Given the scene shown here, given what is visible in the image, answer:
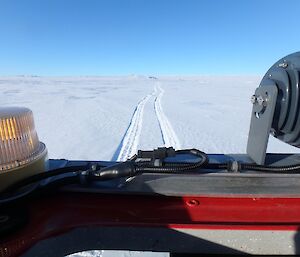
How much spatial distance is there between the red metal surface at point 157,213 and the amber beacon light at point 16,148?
11cm

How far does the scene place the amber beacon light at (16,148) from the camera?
2.89 ft

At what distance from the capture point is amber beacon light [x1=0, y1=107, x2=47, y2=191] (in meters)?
0.88

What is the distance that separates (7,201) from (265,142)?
2.98ft

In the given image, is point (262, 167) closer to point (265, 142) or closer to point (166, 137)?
point (265, 142)

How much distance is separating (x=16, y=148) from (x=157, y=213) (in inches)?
17.9

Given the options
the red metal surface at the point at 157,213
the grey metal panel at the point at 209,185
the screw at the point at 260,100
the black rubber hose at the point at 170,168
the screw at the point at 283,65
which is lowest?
the red metal surface at the point at 157,213

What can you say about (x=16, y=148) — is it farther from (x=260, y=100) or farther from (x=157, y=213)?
(x=260, y=100)

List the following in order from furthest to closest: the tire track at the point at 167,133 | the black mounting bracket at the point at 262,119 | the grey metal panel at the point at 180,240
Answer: the tire track at the point at 167,133 < the black mounting bracket at the point at 262,119 < the grey metal panel at the point at 180,240

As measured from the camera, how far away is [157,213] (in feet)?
3.09

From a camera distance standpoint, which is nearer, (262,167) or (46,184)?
(46,184)

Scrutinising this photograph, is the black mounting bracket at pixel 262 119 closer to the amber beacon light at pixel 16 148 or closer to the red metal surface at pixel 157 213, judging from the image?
the red metal surface at pixel 157 213

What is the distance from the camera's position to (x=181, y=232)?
88 cm

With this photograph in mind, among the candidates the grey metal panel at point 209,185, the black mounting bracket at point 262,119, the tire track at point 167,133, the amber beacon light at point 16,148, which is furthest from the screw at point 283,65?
the tire track at point 167,133

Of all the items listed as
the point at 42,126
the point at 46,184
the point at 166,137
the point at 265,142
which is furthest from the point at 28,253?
the point at 42,126
